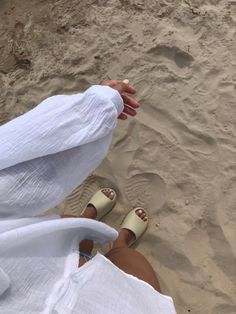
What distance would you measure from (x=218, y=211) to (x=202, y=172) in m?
0.18

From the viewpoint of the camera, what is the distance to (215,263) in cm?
176

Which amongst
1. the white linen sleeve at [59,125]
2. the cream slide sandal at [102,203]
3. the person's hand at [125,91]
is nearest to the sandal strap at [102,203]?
the cream slide sandal at [102,203]

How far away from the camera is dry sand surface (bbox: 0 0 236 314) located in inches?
70.4

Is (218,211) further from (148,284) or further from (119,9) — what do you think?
(119,9)

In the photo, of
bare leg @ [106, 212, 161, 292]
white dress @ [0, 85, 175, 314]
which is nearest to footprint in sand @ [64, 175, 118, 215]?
bare leg @ [106, 212, 161, 292]

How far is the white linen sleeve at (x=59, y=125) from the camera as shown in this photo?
1.02 m

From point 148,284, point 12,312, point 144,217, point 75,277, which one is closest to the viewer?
point 12,312

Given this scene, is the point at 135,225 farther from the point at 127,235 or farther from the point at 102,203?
the point at 102,203

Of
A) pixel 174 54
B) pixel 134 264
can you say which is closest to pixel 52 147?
pixel 134 264

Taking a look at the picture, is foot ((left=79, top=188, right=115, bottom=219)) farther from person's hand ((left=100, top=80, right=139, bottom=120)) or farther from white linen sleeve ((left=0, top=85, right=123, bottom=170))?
white linen sleeve ((left=0, top=85, right=123, bottom=170))

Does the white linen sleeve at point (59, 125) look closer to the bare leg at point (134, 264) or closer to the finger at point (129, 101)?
the finger at point (129, 101)

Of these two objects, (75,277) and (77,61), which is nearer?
(75,277)

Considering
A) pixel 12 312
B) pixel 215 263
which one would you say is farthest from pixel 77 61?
pixel 12 312

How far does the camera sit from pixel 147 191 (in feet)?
6.35
